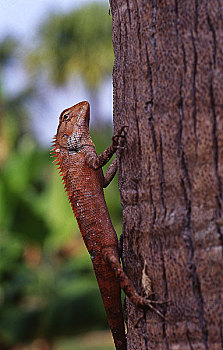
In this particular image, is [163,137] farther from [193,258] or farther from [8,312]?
[8,312]

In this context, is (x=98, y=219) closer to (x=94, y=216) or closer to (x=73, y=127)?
(x=94, y=216)

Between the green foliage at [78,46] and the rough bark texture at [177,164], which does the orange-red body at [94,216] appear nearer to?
the rough bark texture at [177,164]

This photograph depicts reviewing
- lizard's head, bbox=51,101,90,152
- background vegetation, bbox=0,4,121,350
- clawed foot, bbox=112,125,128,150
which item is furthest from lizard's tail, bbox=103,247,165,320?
background vegetation, bbox=0,4,121,350

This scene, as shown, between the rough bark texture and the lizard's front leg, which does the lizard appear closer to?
the lizard's front leg

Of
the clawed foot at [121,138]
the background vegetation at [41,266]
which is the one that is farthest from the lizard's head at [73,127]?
the background vegetation at [41,266]

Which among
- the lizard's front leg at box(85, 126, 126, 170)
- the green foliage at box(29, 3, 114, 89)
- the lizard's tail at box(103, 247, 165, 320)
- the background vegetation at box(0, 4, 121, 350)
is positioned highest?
the green foliage at box(29, 3, 114, 89)

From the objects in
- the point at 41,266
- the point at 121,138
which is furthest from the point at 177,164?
the point at 41,266

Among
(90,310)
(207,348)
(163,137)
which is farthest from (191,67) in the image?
(90,310)
